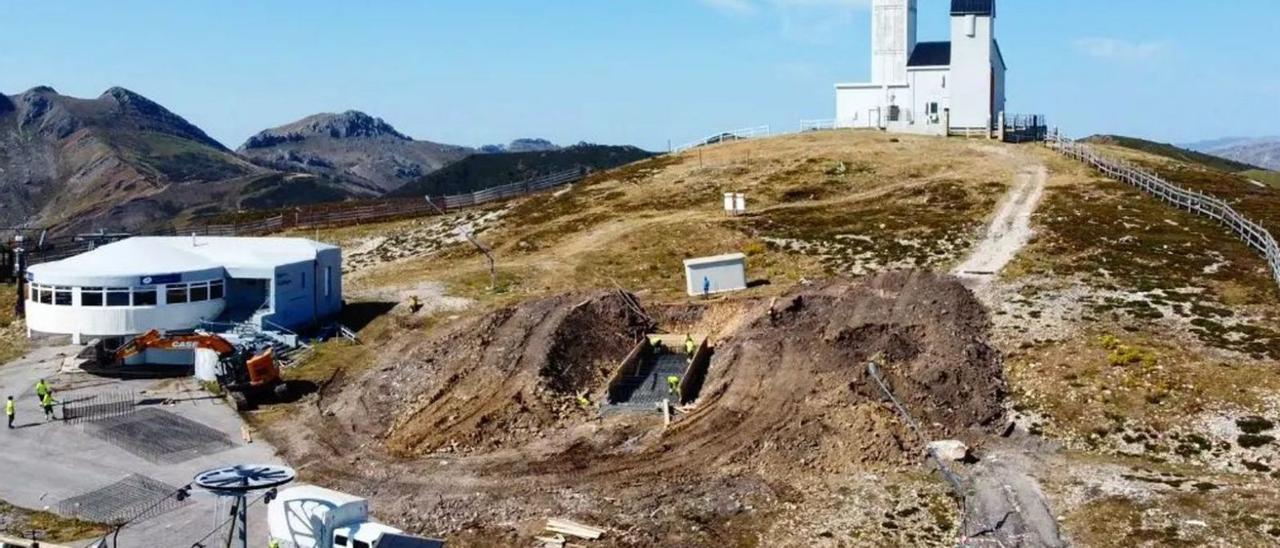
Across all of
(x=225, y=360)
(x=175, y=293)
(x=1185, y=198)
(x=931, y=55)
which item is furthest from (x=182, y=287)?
(x=931, y=55)

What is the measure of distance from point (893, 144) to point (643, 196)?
21.0 meters

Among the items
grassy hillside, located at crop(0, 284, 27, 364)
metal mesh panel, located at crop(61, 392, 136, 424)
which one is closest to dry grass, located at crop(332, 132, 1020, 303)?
grassy hillside, located at crop(0, 284, 27, 364)

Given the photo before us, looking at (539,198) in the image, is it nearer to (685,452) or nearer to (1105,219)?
(1105,219)

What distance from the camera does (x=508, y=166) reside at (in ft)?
598

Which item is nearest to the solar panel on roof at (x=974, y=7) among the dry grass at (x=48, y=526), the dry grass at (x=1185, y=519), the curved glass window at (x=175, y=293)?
the curved glass window at (x=175, y=293)

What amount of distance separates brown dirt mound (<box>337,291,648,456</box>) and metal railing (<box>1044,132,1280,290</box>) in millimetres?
30063

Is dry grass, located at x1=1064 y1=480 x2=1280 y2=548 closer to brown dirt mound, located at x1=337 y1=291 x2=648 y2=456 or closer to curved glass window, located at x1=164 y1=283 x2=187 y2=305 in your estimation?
brown dirt mound, located at x1=337 y1=291 x2=648 y2=456

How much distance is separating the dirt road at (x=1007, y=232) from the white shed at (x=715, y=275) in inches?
411

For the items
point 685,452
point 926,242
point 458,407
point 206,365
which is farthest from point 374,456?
point 926,242

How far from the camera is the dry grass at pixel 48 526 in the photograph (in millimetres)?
30916

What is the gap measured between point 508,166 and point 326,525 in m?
157

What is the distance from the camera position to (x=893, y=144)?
290ft

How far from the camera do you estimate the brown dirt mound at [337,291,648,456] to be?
39.6 metres

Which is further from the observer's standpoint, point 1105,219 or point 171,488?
point 1105,219
